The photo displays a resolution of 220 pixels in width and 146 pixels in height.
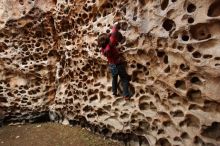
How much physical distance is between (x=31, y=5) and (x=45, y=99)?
197 cm

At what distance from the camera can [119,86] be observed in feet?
18.9

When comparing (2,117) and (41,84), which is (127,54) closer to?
(41,84)

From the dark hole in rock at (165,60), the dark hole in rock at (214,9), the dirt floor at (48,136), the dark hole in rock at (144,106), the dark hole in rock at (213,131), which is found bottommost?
the dirt floor at (48,136)

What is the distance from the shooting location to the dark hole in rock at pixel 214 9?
13.4 ft

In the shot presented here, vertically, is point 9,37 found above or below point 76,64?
above

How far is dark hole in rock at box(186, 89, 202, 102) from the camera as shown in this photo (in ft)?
14.6

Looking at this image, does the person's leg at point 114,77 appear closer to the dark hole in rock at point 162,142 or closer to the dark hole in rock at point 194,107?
the dark hole in rock at point 162,142

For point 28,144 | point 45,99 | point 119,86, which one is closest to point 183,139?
point 119,86

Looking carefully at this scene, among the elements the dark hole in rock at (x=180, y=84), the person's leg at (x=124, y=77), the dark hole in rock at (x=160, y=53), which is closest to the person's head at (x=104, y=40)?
the person's leg at (x=124, y=77)

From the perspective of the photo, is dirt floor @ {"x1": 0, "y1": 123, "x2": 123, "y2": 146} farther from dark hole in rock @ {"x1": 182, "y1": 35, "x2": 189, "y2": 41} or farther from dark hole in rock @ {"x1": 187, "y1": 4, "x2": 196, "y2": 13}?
dark hole in rock @ {"x1": 187, "y1": 4, "x2": 196, "y2": 13}

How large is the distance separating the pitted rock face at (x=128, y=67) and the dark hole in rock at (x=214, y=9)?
12mm

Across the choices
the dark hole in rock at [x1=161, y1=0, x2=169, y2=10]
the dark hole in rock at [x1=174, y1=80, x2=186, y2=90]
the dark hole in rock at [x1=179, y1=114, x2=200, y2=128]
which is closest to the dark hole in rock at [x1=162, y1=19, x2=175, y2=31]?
the dark hole in rock at [x1=161, y1=0, x2=169, y2=10]

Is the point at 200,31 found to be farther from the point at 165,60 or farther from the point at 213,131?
the point at 213,131

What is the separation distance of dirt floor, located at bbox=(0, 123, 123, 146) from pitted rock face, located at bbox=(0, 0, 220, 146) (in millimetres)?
192
